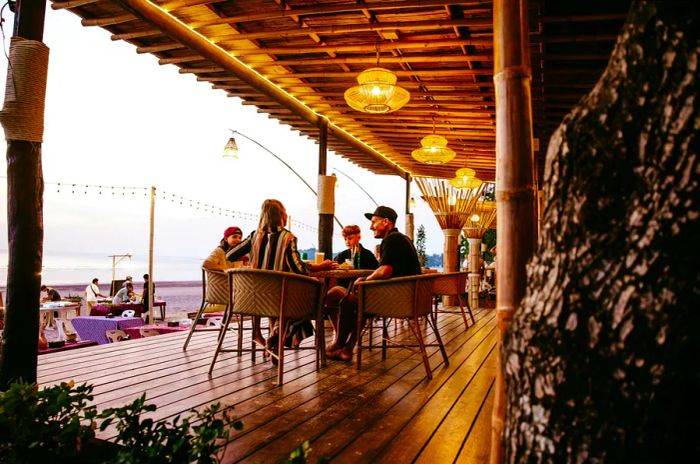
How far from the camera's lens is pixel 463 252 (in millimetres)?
16922

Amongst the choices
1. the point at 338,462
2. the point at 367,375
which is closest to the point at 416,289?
the point at 367,375

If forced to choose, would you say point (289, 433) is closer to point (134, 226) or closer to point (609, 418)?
point (609, 418)

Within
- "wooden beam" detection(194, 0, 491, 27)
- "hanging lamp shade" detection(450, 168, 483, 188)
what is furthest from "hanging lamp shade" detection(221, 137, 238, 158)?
"hanging lamp shade" detection(450, 168, 483, 188)

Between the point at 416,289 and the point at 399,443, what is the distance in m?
1.64

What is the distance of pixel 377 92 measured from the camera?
473 cm

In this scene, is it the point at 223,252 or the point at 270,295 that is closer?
the point at 270,295

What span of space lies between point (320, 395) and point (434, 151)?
4.56 metres

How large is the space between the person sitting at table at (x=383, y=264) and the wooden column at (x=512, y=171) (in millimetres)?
2473

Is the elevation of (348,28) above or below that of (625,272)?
above

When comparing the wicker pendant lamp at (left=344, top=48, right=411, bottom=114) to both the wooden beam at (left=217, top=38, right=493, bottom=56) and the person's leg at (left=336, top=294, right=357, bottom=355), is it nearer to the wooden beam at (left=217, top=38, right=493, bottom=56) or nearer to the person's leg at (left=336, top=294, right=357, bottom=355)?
the wooden beam at (left=217, top=38, right=493, bottom=56)

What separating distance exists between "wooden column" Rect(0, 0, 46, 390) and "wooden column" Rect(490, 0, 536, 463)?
280cm

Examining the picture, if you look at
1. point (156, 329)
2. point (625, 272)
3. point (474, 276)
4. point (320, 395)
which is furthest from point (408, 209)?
point (625, 272)

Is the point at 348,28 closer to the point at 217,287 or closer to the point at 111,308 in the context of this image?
the point at 217,287

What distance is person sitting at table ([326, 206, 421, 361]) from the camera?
167 inches
